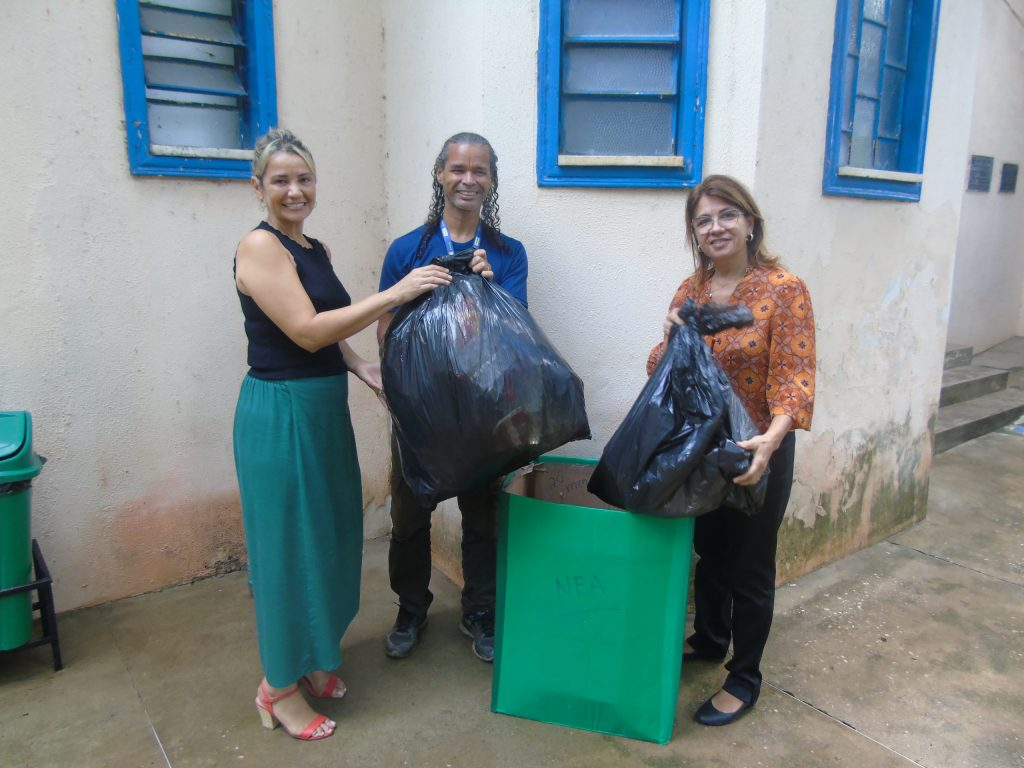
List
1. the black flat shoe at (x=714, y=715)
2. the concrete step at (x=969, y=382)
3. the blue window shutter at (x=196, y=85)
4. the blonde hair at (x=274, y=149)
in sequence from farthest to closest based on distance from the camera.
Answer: the concrete step at (x=969, y=382), the blue window shutter at (x=196, y=85), the black flat shoe at (x=714, y=715), the blonde hair at (x=274, y=149)

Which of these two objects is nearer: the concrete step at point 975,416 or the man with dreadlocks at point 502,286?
the man with dreadlocks at point 502,286

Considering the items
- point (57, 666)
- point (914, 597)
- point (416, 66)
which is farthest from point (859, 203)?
point (57, 666)

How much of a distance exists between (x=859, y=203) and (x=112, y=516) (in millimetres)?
3161

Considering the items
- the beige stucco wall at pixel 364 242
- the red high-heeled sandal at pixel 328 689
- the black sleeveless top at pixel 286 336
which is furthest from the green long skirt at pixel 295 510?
the beige stucco wall at pixel 364 242

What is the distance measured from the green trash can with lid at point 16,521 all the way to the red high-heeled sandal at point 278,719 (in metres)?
0.87

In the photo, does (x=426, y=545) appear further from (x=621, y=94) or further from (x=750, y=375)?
(x=621, y=94)

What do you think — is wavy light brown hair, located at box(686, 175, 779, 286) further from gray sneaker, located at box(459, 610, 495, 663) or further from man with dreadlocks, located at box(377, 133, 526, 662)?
gray sneaker, located at box(459, 610, 495, 663)

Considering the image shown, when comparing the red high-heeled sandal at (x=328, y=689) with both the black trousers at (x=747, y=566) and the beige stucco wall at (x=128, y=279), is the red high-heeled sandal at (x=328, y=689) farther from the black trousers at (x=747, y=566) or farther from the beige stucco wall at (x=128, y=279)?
the black trousers at (x=747, y=566)

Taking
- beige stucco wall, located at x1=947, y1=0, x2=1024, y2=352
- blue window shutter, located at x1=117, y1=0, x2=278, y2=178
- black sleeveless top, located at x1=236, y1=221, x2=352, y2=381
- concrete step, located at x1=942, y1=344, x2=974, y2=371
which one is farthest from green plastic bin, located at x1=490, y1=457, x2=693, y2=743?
beige stucco wall, located at x1=947, y1=0, x2=1024, y2=352

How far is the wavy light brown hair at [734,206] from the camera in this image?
81.9 inches

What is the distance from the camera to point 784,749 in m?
2.23

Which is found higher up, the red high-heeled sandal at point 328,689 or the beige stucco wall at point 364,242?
the beige stucco wall at point 364,242

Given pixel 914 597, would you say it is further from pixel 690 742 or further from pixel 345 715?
pixel 345 715

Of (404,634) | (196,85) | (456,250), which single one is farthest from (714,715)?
(196,85)
